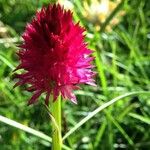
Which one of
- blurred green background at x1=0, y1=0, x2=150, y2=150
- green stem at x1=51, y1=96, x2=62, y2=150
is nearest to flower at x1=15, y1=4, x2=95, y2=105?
green stem at x1=51, y1=96, x2=62, y2=150

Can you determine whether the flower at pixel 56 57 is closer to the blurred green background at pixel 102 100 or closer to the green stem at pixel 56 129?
the green stem at pixel 56 129

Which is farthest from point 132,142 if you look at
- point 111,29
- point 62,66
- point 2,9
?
point 2,9

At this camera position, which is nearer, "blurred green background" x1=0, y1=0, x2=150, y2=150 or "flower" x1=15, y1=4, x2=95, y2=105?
"flower" x1=15, y1=4, x2=95, y2=105

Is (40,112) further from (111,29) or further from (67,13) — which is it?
(67,13)

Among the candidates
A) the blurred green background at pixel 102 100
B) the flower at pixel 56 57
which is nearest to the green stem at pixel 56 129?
the flower at pixel 56 57

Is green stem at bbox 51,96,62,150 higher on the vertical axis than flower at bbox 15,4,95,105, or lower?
lower

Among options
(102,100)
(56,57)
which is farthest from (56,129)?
(102,100)

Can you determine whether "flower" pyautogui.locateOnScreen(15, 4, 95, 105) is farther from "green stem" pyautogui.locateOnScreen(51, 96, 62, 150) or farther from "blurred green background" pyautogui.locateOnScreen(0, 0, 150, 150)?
"blurred green background" pyautogui.locateOnScreen(0, 0, 150, 150)
